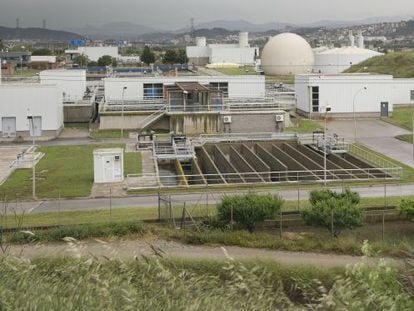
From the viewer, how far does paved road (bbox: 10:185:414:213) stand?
2333 cm

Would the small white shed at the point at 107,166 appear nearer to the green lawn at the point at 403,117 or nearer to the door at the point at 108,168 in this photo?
the door at the point at 108,168

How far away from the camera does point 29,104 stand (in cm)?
4138

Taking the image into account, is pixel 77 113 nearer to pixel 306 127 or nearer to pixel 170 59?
pixel 306 127

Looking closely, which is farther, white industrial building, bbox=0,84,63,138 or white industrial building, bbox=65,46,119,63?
white industrial building, bbox=65,46,119,63

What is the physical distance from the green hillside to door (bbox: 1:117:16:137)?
44897 millimetres

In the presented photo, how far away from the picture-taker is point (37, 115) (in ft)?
136

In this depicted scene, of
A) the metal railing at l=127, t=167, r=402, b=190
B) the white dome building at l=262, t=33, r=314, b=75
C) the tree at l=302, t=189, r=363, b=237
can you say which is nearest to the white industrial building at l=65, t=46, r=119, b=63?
the white dome building at l=262, t=33, r=314, b=75

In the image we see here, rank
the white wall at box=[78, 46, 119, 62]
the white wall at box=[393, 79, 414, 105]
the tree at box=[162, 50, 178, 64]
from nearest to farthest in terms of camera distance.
Answer: 1. the white wall at box=[393, 79, 414, 105]
2. the tree at box=[162, 50, 178, 64]
3. the white wall at box=[78, 46, 119, 62]

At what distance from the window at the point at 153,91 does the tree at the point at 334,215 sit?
3425 cm

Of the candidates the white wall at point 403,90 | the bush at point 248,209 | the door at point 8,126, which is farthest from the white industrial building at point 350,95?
the bush at point 248,209

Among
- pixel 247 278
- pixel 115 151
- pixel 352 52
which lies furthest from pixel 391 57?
pixel 247 278

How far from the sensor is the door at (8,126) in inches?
1612

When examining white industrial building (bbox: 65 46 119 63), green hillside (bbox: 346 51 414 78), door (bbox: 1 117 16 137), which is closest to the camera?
door (bbox: 1 117 16 137)

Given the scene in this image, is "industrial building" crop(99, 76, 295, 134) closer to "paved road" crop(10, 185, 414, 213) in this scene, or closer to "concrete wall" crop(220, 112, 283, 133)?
"concrete wall" crop(220, 112, 283, 133)
